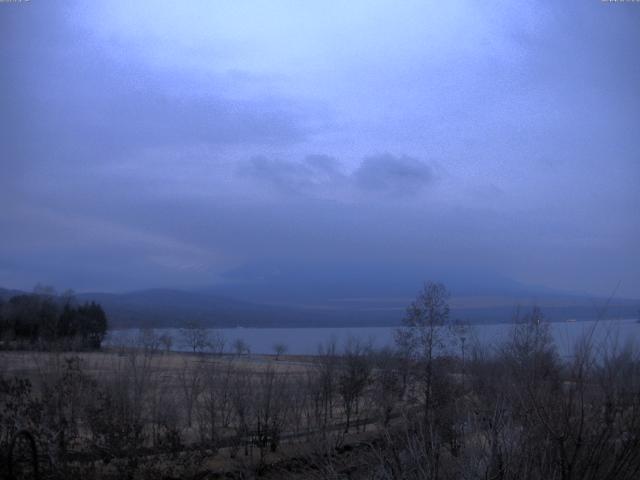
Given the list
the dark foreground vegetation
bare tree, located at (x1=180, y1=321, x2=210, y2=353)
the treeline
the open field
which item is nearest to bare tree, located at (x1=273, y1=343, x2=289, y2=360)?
bare tree, located at (x1=180, y1=321, x2=210, y2=353)

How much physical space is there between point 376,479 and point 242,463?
1388cm

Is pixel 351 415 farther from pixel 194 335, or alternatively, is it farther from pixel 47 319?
pixel 194 335

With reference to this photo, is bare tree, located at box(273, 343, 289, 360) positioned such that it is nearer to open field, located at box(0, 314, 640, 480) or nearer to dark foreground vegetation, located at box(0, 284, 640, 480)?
dark foreground vegetation, located at box(0, 284, 640, 480)

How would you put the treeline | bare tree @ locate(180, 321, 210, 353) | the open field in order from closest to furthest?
1. the open field
2. the treeline
3. bare tree @ locate(180, 321, 210, 353)

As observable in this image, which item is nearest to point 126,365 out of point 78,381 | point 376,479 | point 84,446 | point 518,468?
point 78,381

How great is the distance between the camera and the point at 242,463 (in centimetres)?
2317

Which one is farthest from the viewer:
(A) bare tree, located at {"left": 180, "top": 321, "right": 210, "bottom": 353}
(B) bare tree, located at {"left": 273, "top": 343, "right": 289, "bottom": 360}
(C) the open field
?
(B) bare tree, located at {"left": 273, "top": 343, "right": 289, "bottom": 360}

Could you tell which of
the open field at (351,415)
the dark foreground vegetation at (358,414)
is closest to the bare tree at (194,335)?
the dark foreground vegetation at (358,414)

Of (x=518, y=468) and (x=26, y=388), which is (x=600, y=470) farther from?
(x=26, y=388)

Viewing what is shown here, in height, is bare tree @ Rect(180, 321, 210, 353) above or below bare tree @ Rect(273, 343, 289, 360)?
above

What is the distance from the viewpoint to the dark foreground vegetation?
8.78 m

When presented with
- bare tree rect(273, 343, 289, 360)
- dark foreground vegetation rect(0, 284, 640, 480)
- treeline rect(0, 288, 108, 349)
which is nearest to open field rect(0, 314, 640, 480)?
dark foreground vegetation rect(0, 284, 640, 480)

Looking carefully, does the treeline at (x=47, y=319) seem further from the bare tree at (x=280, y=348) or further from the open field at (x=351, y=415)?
the bare tree at (x=280, y=348)

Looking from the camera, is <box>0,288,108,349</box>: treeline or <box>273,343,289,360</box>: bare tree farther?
<box>273,343,289,360</box>: bare tree
